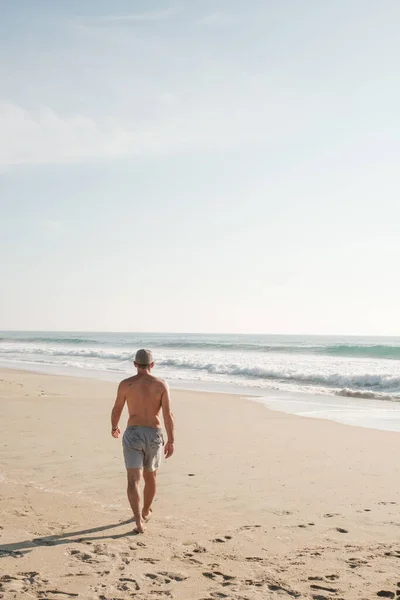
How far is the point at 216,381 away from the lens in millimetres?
23047

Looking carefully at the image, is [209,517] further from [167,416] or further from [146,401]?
[146,401]

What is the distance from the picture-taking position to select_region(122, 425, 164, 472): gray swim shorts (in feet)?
17.0

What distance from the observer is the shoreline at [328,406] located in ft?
40.2

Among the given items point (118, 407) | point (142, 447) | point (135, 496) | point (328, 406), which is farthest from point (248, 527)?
point (328, 406)

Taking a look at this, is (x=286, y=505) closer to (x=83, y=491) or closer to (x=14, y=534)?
(x=83, y=491)

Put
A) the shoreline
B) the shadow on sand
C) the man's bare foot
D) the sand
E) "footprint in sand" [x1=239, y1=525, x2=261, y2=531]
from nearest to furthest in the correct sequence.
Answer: the sand, the shadow on sand, "footprint in sand" [x1=239, y1=525, x2=261, y2=531], the man's bare foot, the shoreline

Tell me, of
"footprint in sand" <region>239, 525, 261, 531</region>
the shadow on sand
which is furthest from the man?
"footprint in sand" <region>239, 525, 261, 531</region>

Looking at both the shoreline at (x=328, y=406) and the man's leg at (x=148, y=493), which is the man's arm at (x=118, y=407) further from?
the shoreline at (x=328, y=406)

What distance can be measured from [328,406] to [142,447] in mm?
10687

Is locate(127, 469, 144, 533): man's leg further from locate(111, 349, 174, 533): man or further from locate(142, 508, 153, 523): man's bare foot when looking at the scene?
locate(142, 508, 153, 523): man's bare foot

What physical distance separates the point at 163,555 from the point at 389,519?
95.1 inches

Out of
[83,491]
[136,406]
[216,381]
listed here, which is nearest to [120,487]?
[83,491]

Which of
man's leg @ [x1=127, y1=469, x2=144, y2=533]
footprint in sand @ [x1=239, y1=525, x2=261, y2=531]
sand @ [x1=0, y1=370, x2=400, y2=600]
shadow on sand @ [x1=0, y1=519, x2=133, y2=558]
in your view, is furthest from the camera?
footprint in sand @ [x1=239, y1=525, x2=261, y2=531]

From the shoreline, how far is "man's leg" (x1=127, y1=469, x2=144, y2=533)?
7.23m
